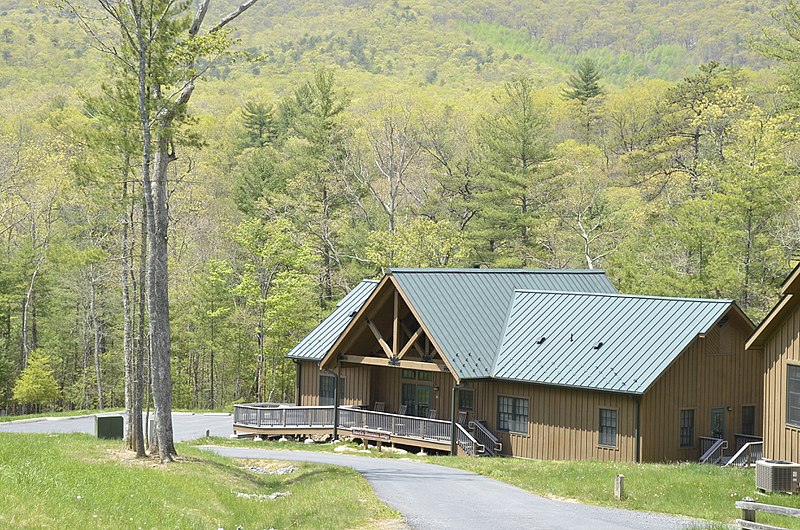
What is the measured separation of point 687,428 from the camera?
30.8 meters

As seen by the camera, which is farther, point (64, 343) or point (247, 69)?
point (247, 69)

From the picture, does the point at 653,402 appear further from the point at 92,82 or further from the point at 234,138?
the point at 92,82

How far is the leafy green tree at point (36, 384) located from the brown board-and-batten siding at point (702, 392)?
36178 mm

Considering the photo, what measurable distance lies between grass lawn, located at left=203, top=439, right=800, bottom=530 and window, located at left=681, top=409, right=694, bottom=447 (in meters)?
5.02

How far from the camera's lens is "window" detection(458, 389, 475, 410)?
33.9 m

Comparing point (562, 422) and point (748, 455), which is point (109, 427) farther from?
point (748, 455)

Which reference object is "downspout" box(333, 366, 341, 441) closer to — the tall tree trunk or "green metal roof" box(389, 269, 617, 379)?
"green metal roof" box(389, 269, 617, 379)

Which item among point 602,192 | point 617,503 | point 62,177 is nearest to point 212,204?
point 62,177

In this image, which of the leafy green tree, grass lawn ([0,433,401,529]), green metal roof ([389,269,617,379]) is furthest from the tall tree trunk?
the leafy green tree

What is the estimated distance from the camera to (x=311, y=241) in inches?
2274

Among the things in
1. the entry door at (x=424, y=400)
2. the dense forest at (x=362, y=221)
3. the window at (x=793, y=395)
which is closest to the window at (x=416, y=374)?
the entry door at (x=424, y=400)

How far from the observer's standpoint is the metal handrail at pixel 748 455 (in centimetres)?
2770

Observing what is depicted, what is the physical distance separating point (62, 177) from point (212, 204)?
17668mm

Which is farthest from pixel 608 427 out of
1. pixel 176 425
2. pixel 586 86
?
pixel 586 86
